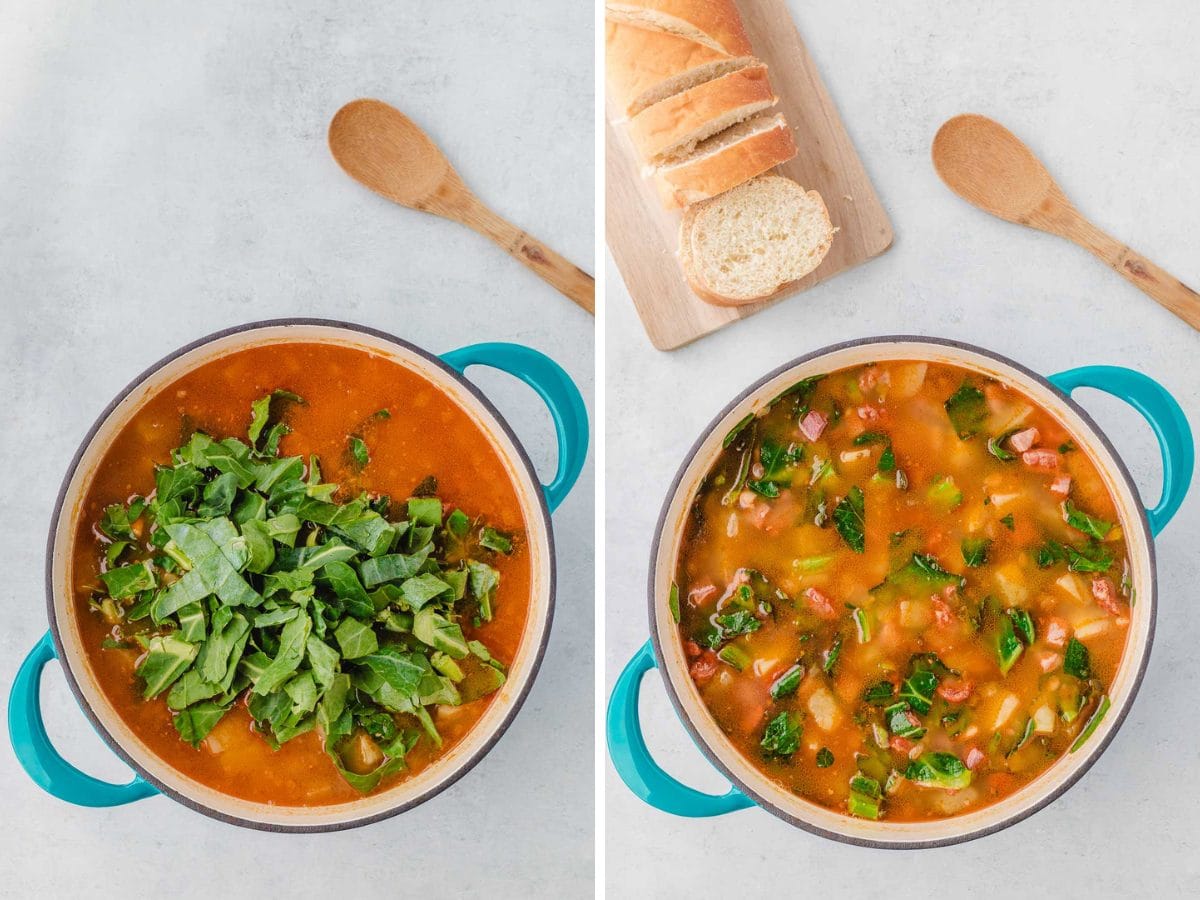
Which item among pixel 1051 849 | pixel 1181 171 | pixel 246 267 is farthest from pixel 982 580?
pixel 246 267

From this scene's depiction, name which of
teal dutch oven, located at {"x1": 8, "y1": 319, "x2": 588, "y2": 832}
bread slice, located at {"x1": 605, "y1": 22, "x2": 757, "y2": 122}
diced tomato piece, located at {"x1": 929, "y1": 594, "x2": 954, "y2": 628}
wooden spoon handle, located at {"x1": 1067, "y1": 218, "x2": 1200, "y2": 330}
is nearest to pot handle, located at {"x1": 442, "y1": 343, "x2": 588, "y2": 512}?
Answer: teal dutch oven, located at {"x1": 8, "y1": 319, "x2": 588, "y2": 832}

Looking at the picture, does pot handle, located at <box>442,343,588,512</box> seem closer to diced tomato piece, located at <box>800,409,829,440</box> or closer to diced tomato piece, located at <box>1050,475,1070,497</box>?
diced tomato piece, located at <box>800,409,829,440</box>

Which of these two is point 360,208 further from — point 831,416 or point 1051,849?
point 1051,849

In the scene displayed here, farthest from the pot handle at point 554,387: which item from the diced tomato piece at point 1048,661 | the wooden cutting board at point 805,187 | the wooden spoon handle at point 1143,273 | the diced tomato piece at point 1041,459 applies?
the wooden spoon handle at point 1143,273

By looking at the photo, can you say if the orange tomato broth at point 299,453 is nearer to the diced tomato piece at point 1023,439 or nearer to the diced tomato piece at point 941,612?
the diced tomato piece at point 941,612

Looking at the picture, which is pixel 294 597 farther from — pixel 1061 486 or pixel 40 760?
pixel 1061 486

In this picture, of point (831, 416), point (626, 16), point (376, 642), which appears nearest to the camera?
point (376, 642)
